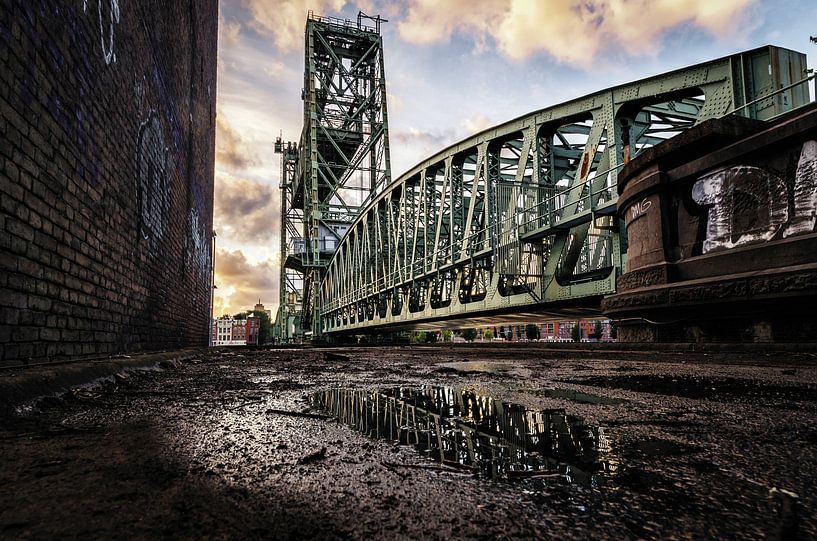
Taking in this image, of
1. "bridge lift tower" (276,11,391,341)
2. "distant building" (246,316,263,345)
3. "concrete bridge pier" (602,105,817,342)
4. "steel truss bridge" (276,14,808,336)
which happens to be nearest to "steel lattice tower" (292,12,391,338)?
"bridge lift tower" (276,11,391,341)

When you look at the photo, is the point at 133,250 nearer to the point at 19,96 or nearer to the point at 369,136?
the point at 19,96

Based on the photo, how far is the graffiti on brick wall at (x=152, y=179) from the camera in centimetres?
655

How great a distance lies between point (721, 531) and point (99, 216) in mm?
5542

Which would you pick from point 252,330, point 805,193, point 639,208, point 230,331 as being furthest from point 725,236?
point 230,331

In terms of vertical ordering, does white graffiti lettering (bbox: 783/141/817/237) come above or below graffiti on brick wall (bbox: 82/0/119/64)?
below

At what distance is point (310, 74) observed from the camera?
3356 cm

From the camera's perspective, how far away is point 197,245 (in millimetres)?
13531

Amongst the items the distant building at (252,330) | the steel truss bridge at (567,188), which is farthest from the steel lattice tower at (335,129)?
the distant building at (252,330)

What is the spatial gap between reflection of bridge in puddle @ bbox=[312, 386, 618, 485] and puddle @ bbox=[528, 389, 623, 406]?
341mm

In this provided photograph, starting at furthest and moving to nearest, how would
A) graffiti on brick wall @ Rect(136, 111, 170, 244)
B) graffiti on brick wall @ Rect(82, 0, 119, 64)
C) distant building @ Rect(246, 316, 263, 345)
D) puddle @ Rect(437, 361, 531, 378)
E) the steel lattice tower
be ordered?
distant building @ Rect(246, 316, 263, 345)
the steel lattice tower
graffiti on brick wall @ Rect(136, 111, 170, 244)
graffiti on brick wall @ Rect(82, 0, 119, 64)
puddle @ Rect(437, 361, 531, 378)

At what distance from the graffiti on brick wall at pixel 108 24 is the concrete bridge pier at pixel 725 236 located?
6.67 metres

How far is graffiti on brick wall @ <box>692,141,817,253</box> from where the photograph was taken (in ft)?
15.0

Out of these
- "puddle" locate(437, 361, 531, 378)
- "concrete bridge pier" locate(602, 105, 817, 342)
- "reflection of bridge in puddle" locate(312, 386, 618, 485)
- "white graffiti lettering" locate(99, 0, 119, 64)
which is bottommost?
"puddle" locate(437, 361, 531, 378)

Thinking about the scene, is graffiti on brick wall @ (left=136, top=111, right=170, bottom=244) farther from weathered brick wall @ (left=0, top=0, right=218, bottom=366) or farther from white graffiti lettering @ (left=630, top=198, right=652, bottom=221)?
white graffiti lettering @ (left=630, top=198, right=652, bottom=221)
